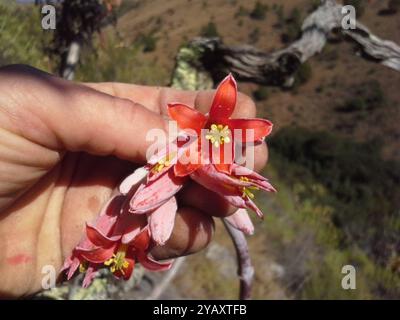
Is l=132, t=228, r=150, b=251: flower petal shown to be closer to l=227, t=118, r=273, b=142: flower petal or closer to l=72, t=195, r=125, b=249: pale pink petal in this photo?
l=72, t=195, r=125, b=249: pale pink petal

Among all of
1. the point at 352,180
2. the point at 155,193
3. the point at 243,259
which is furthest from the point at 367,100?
the point at 155,193

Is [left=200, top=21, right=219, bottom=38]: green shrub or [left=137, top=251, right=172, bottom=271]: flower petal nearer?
[left=137, top=251, right=172, bottom=271]: flower petal

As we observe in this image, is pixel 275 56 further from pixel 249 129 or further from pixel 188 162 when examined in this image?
pixel 188 162

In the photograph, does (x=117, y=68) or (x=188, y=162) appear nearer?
(x=188, y=162)

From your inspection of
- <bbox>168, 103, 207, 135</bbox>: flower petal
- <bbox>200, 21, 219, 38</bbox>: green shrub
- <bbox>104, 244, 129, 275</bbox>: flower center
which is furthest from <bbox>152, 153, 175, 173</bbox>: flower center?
<bbox>200, 21, 219, 38</bbox>: green shrub

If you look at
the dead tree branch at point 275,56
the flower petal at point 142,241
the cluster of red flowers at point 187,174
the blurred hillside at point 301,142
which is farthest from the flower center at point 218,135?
the blurred hillside at point 301,142

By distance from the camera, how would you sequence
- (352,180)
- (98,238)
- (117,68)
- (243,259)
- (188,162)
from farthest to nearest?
(352,180)
(117,68)
(243,259)
(98,238)
(188,162)
